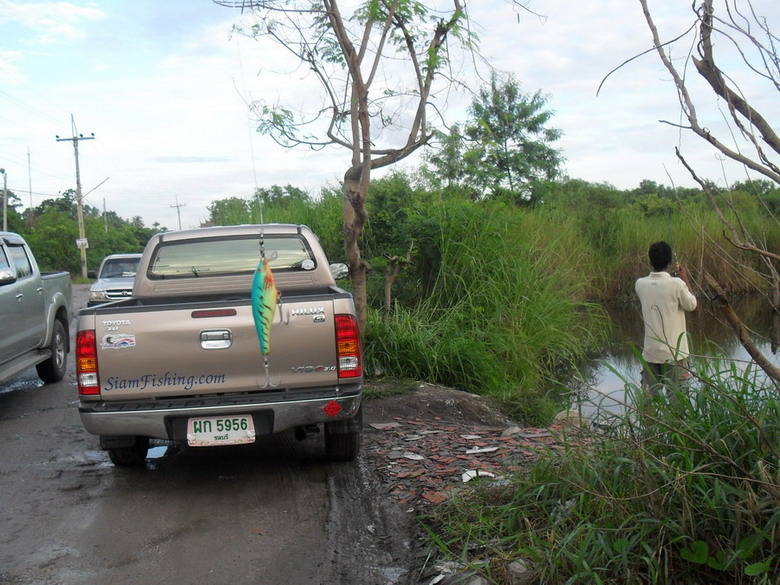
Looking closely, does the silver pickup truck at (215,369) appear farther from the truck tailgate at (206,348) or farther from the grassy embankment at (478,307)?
the grassy embankment at (478,307)

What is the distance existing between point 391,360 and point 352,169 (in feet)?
A: 7.45

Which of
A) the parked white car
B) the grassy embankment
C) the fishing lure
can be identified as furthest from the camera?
the parked white car

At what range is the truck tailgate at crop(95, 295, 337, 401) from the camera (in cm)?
501

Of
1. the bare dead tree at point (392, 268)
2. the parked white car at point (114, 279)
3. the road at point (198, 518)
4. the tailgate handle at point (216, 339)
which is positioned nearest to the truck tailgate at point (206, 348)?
the tailgate handle at point (216, 339)

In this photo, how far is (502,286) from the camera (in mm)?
11016

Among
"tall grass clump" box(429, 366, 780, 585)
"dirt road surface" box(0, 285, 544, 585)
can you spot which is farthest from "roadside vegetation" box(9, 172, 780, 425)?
"tall grass clump" box(429, 366, 780, 585)

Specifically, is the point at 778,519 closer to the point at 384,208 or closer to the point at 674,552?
the point at 674,552

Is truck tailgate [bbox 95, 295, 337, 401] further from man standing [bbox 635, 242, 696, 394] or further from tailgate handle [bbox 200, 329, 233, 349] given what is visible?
man standing [bbox 635, 242, 696, 394]

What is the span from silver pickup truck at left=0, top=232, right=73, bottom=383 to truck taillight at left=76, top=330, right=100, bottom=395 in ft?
10.7

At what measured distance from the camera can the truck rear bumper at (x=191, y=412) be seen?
5051 millimetres

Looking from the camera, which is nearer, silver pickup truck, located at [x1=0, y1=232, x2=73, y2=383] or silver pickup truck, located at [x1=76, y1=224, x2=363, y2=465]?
silver pickup truck, located at [x1=76, y1=224, x2=363, y2=465]

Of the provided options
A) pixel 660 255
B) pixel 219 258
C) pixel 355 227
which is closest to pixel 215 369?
pixel 219 258

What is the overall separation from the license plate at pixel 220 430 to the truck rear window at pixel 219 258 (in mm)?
1763

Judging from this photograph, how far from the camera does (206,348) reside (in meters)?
5.05
